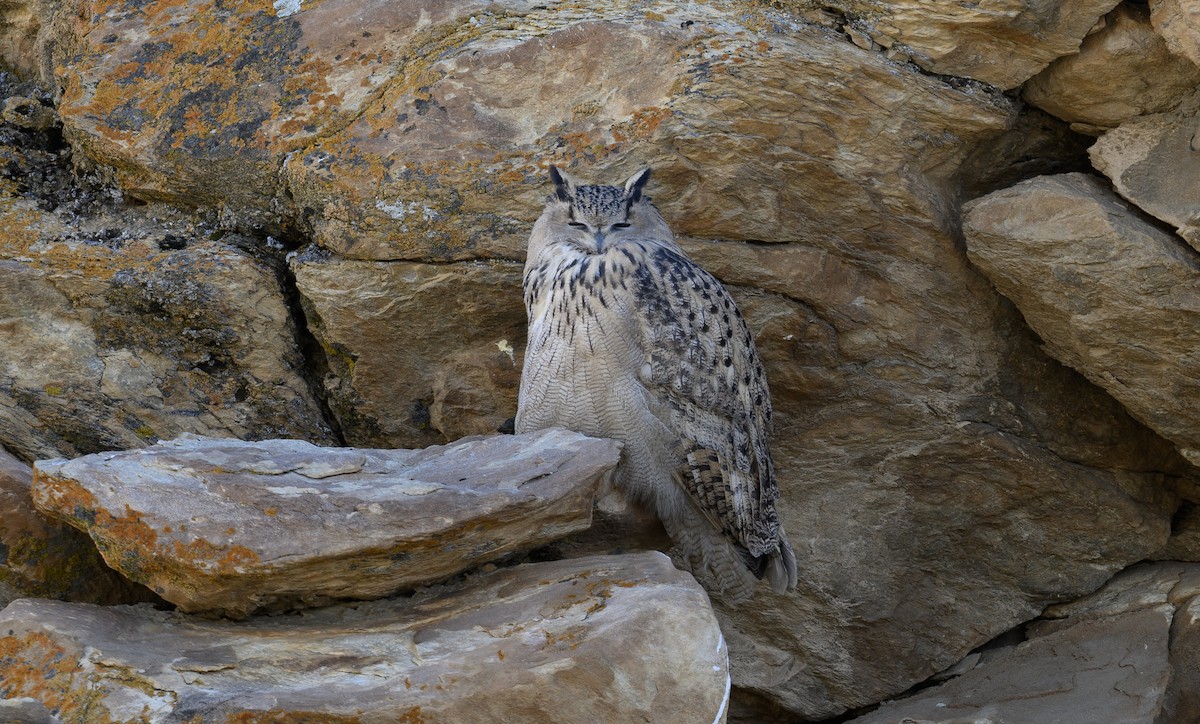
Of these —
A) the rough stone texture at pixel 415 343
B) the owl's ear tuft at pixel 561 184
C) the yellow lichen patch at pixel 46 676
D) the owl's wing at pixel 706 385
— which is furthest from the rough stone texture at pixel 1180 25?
the yellow lichen patch at pixel 46 676

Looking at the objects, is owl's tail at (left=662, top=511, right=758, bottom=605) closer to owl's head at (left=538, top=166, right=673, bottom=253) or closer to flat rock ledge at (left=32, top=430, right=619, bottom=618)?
flat rock ledge at (left=32, top=430, right=619, bottom=618)

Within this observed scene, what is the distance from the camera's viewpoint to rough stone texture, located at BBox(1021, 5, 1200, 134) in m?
3.77

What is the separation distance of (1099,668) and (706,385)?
1801 mm

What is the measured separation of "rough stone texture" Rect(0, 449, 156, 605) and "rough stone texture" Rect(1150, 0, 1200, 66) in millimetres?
3408

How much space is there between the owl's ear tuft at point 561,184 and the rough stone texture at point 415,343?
457 mm

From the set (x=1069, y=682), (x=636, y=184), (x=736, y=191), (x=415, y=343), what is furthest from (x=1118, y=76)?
(x=415, y=343)

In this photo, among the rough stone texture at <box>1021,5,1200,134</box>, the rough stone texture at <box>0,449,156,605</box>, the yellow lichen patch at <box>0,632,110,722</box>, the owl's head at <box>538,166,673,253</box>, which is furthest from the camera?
the rough stone texture at <box>1021,5,1200,134</box>

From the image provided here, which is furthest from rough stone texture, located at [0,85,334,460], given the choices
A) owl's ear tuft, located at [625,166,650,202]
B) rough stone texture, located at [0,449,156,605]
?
owl's ear tuft, located at [625,166,650,202]

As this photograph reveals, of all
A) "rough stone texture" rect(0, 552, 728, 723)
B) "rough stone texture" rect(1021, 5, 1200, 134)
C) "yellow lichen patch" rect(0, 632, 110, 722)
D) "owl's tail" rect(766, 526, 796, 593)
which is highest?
"rough stone texture" rect(1021, 5, 1200, 134)

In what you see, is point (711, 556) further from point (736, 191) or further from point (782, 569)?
point (736, 191)

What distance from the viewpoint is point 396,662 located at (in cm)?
294

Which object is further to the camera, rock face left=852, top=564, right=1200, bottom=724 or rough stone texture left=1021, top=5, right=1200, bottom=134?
rock face left=852, top=564, right=1200, bottom=724

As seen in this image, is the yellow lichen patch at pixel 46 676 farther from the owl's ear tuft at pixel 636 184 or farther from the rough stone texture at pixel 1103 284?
the rough stone texture at pixel 1103 284

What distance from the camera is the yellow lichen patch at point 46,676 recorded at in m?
2.70
